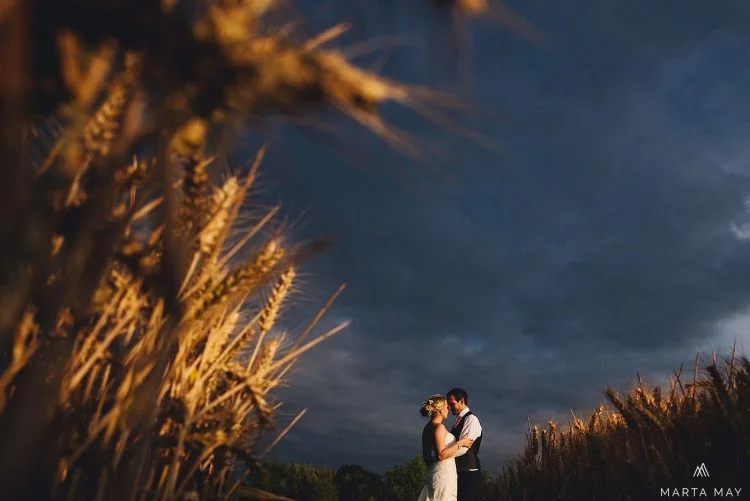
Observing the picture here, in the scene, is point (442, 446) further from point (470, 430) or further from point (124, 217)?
point (124, 217)

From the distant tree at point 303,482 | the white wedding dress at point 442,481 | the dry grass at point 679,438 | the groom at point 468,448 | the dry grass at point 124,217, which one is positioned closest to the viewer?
the dry grass at point 124,217

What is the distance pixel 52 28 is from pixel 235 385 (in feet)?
5.99

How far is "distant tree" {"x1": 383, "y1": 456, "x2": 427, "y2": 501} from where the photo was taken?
1076 centimetres

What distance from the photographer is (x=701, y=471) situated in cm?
511

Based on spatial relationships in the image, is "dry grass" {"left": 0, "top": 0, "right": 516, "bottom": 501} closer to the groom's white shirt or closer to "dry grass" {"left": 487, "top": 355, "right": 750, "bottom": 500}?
"dry grass" {"left": 487, "top": 355, "right": 750, "bottom": 500}

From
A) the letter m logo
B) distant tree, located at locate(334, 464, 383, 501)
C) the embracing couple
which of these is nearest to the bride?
the embracing couple

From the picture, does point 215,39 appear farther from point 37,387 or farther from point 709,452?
point 709,452

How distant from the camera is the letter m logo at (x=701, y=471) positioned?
5102 mm

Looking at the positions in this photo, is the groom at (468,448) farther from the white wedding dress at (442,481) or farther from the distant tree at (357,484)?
the distant tree at (357,484)

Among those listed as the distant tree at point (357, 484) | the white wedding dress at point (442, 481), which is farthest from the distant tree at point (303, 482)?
the white wedding dress at point (442, 481)

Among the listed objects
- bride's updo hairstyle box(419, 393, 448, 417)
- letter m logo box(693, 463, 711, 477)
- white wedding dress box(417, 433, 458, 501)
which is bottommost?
letter m logo box(693, 463, 711, 477)

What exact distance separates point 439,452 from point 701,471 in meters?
3.24

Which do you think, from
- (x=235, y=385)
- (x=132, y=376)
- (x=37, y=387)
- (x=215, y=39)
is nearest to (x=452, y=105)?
(x=215, y=39)

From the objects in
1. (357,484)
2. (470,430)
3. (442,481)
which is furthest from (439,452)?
(357,484)
